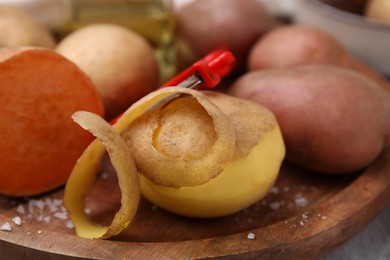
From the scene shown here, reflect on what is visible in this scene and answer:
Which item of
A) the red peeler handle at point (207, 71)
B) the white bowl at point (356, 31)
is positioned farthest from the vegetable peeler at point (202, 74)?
the white bowl at point (356, 31)

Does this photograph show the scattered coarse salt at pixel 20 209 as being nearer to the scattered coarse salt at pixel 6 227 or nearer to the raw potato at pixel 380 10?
the scattered coarse salt at pixel 6 227

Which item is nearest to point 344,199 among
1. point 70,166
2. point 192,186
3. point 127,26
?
point 192,186

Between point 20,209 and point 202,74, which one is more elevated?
point 202,74

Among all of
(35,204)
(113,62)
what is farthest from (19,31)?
(35,204)

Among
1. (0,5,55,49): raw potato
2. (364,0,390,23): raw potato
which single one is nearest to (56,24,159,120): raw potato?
(0,5,55,49): raw potato

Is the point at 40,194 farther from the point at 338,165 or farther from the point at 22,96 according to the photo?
the point at 338,165

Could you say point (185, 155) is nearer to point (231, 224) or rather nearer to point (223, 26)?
point (231, 224)
